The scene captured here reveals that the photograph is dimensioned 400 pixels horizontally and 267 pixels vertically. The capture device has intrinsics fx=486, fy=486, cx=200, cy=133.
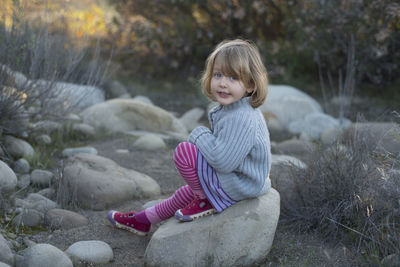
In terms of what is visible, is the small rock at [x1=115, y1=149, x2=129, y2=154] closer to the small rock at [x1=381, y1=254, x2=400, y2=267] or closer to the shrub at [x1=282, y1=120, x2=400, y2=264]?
the shrub at [x1=282, y1=120, x2=400, y2=264]

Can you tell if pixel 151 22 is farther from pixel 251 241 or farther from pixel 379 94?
pixel 251 241

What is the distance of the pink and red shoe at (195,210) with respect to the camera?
285 cm

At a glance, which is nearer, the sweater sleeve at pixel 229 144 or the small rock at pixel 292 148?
the sweater sleeve at pixel 229 144

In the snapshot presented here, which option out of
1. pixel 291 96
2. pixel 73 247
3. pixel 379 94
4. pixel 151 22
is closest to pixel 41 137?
pixel 73 247

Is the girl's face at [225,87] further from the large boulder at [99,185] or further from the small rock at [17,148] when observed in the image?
the small rock at [17,148]

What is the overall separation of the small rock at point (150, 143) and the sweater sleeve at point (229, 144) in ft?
7.55

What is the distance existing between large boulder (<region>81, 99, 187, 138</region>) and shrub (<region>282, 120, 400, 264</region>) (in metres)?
2.61

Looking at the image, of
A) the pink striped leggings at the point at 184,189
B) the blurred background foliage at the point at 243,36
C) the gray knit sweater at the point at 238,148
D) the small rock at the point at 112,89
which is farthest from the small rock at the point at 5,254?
the blurred background foliage at the point at 243,36

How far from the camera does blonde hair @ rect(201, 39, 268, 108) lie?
276cm

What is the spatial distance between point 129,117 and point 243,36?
12.6ft

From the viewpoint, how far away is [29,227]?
10.5 feet

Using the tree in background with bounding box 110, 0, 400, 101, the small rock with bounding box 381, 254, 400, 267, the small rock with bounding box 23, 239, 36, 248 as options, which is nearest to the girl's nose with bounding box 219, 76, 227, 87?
the small rock with bounding box 381, 254, 400, 267

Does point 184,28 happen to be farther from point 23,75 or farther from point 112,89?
point 23,75

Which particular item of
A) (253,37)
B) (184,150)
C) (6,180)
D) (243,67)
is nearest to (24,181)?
(6,180)
